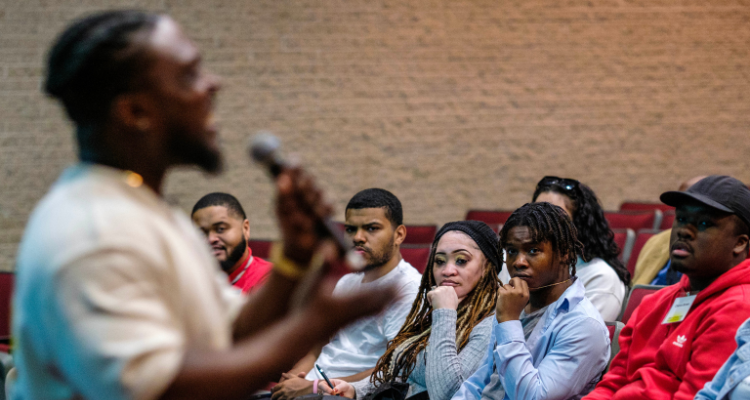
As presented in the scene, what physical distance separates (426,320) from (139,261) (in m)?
1.93

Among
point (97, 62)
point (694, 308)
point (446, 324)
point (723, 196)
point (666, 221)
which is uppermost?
point (97, 62)

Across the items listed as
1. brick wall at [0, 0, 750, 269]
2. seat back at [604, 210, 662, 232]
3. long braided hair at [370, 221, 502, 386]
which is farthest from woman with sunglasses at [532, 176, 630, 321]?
brick wall at [0, 0, 750, 269]

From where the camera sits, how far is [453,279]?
2.50 metres

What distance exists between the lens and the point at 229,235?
132 inches

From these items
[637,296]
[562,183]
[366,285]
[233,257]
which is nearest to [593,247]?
[562,183]

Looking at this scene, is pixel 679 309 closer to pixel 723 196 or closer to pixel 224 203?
pixel 723 196

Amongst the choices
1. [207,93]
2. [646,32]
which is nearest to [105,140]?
[207,93]

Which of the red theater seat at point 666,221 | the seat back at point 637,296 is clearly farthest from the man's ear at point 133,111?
the red theater seat at point 666,221

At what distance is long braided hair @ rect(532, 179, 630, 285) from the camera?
3.07 meters

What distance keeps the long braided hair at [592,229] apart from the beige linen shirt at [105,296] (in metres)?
2.47

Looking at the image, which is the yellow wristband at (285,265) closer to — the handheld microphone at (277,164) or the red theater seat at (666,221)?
the handheld microphone at (277,164)

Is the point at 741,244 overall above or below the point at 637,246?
above

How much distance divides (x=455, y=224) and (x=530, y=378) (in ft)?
2.74

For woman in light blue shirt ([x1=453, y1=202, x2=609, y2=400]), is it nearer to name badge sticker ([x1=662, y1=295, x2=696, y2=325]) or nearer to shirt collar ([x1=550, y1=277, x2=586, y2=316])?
shirt collar ([x1=550, y1=277, x2=586, y2=316])
